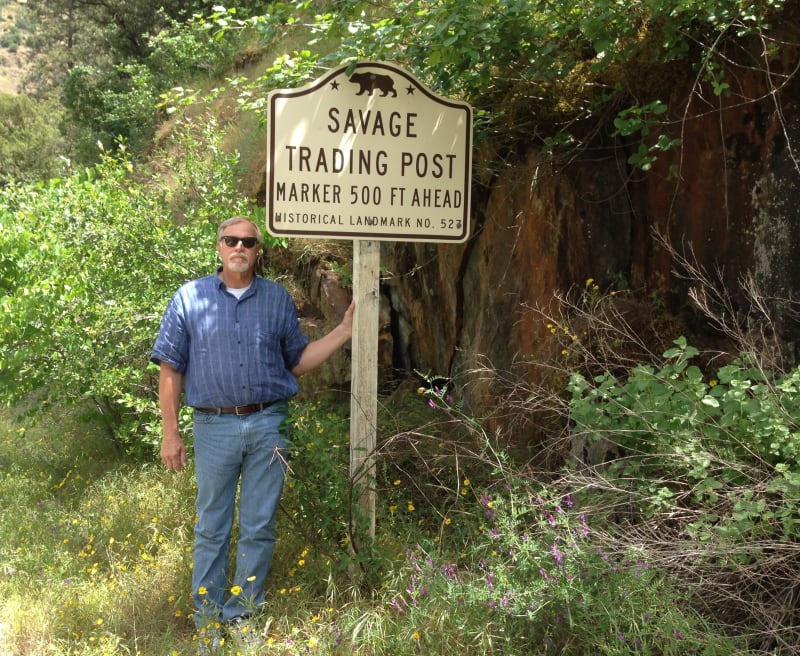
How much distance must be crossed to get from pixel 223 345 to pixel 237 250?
482 mm

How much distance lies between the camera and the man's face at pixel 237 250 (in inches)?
161

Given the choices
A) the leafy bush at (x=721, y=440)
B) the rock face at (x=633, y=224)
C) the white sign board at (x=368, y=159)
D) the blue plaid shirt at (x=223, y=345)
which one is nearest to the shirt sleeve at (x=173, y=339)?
the blue plaid shirt at (x=223, y=345)

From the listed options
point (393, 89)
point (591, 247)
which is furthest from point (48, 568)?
point (591, 247)

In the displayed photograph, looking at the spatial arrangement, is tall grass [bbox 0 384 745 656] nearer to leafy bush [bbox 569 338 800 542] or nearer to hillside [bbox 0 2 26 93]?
leafy bush [bbox 569 338 800 542]

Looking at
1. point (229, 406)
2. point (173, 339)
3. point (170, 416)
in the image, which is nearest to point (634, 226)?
point (229, 406)

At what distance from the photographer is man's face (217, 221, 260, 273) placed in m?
4.08

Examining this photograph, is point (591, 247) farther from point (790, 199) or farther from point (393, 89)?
point (393, 89)

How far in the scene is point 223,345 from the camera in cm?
400

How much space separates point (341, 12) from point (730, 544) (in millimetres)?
3309

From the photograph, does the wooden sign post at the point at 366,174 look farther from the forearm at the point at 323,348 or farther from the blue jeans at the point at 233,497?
the blue jeans at the point at 233,497

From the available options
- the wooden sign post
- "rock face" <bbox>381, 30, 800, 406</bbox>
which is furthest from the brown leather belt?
"rock face" <bbox>381, 30, 800, 406</bbox>

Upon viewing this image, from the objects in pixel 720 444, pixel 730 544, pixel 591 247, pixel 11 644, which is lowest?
pixel 11 644

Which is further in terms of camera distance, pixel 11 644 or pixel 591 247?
pixel 591 247

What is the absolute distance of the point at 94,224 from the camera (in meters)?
6.71
